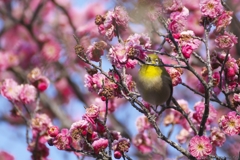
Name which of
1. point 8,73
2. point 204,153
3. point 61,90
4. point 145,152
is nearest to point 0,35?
point 8,73

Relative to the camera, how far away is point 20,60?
307 inches

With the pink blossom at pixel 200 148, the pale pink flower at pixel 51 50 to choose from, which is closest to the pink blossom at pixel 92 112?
the pink blossom at pixel 200 148

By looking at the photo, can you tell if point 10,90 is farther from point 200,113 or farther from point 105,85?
point 200,113

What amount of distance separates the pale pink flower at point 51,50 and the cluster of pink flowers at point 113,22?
12.8 feet

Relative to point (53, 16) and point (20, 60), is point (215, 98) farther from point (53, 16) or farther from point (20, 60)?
point (53, 16)

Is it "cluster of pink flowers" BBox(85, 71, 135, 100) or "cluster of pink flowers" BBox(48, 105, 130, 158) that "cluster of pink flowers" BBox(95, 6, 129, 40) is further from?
"cluster of pink flowers" BBox(48, 105, 130, 158)

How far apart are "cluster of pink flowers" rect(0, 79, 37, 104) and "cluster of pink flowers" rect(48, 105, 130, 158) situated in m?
0.92

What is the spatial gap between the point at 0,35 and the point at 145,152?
4.82 m

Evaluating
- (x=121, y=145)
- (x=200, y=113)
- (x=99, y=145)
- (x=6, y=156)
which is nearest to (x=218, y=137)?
(x=200, y=113)

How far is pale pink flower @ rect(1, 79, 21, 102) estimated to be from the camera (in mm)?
4176

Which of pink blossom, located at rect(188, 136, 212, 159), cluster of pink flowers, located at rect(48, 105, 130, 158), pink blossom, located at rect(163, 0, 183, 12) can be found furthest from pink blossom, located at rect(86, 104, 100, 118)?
pink blossom, located at rect(163, 0, 183, 12)

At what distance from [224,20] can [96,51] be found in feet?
2.65

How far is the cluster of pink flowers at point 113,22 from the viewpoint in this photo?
3291 millimetres

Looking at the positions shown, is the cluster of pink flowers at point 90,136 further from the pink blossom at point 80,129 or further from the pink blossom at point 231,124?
the pink blossom at point 231,124
